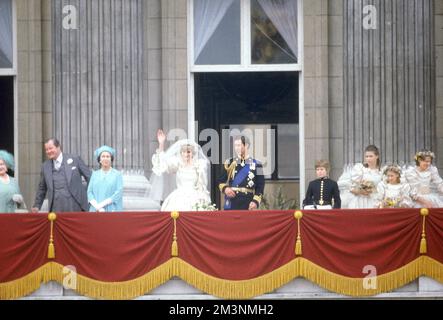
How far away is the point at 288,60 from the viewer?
92.7ft

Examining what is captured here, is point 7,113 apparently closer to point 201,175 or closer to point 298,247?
point 201,175

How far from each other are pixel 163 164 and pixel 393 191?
13.4 feet

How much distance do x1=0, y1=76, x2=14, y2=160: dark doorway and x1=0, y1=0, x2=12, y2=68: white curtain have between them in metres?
0.36

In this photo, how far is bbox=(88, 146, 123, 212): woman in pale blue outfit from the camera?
23.5 m

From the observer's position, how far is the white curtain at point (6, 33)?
2839 centimetres

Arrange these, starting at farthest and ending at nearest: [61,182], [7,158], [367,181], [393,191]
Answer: [7,158]
[61,182]
[367,181]
[393,191]

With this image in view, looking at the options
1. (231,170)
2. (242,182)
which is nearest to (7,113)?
(231,170)

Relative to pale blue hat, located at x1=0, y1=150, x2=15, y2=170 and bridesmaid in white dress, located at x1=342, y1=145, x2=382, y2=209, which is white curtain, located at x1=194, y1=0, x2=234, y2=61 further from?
bridesmaid in white dress, located at x1=342, y1=145, x2=382, y2=209

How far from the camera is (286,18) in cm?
2828

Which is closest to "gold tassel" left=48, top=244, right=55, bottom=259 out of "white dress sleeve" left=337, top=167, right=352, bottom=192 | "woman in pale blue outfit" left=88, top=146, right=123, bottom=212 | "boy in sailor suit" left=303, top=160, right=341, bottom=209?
"woman in pale blue outfit" left=88, top=146, right=123, bottom=212

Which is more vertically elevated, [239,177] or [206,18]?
[206,18]

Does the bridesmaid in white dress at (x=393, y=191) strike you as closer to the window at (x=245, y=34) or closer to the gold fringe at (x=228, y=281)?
the gold fringe at (x=228, y=281)
